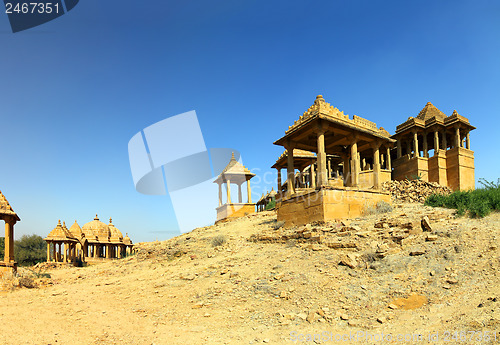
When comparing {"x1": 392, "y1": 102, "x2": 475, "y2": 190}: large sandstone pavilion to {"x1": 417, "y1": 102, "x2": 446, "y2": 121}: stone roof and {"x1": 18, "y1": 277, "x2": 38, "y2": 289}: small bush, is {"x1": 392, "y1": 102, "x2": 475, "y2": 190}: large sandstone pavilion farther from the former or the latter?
{"x1": 18, "y1": 277, "x2": 38, "y2": 289}: small bush

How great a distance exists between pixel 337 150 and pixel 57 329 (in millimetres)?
14194

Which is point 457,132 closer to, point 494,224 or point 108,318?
point 494,224

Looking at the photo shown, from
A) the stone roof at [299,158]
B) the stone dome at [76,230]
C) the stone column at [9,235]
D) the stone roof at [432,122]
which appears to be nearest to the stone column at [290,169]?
the stone roof at [299,158]

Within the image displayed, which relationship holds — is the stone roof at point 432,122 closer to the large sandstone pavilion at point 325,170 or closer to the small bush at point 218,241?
the large sandstone pavilion at point 325,170

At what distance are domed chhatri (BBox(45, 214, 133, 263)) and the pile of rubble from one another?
2394cm

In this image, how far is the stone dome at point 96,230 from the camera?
3161 cm

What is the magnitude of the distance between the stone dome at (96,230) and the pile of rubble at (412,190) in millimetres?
26461

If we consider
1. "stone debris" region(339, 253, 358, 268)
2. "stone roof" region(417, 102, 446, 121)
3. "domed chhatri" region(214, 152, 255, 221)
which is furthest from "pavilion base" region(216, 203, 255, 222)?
"stone debris" region(339, 253, 358, 268)

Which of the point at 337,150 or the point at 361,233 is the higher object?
the point at 337,150

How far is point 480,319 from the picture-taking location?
4535mm

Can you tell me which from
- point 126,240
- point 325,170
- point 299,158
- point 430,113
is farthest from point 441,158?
point 126,240

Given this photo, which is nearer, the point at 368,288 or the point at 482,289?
the point at 482,289

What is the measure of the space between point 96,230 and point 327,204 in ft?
91.4

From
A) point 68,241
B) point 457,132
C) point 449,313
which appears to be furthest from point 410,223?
point 68,241
